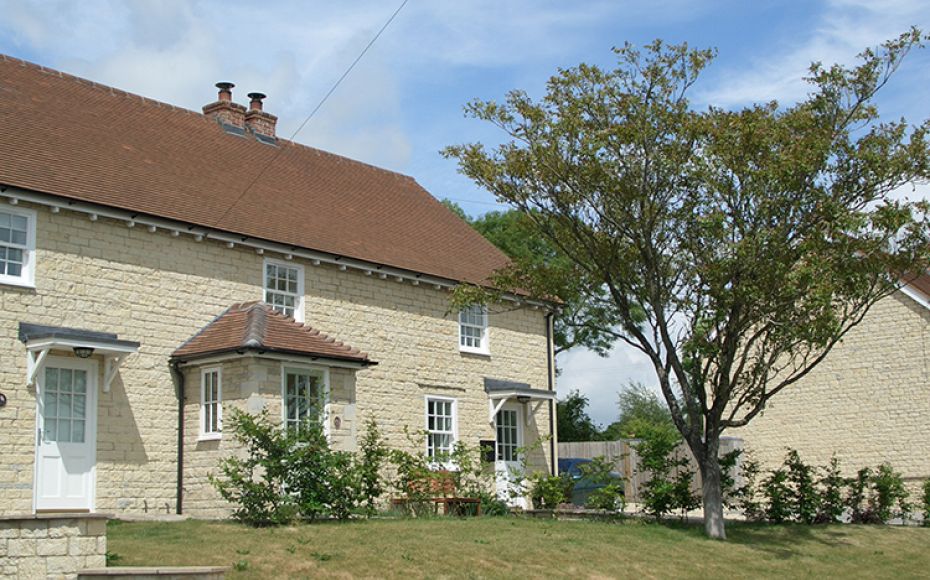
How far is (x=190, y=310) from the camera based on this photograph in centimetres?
1964

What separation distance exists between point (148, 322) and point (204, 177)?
4101 mm

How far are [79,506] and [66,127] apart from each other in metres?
7.42

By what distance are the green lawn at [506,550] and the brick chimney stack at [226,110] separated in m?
11.9

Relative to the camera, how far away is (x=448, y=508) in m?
19.7

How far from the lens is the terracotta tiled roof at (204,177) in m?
18.9

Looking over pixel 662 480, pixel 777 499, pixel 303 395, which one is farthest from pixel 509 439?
pixel 303 395

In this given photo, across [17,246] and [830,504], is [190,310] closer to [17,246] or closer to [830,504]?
[17,246]

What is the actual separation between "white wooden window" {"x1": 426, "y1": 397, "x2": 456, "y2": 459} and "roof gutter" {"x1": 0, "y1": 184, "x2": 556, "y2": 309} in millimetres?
2668

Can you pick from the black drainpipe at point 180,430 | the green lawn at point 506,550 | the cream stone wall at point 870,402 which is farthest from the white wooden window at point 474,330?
the cream stone wall at point 870,402

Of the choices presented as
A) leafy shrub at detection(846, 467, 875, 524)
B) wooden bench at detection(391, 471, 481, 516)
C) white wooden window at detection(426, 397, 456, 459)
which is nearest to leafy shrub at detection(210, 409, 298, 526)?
wooden bench at detection(391, 471, 481, 516)

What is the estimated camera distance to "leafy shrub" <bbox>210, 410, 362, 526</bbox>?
1608 cm

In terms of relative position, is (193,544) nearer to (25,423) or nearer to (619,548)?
(25,423)

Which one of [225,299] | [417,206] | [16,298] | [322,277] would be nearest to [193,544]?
[16,298]

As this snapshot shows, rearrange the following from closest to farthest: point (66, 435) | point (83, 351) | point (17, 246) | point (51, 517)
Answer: point (51, 517), point (83, 351), point (17, 246), point (66, 435)
